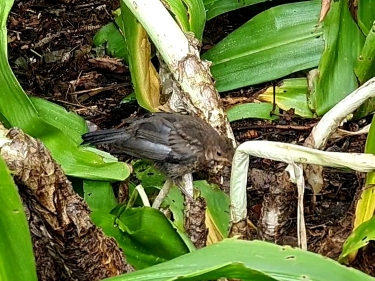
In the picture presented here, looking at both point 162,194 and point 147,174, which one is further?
point 147,174

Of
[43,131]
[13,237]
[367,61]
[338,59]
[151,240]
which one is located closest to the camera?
[13,237]

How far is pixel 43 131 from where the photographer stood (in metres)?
1.92

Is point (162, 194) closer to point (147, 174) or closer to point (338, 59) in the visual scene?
point (147, 174)

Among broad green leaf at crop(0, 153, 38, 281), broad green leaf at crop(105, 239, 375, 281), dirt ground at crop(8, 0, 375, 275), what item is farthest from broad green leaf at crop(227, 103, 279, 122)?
broad green leaf at crop(0, 153, 38, 281)

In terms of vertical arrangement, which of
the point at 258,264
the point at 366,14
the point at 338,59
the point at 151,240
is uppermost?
the point at 366,14

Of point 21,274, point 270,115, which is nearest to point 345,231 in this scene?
point 270,115

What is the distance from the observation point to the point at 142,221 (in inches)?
70.2

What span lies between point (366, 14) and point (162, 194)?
31.2 inches

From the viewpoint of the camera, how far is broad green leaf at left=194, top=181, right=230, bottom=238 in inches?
74.5

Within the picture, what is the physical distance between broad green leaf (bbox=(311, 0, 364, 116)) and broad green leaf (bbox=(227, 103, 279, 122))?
159 millimetres

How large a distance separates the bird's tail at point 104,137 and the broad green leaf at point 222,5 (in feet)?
2.25

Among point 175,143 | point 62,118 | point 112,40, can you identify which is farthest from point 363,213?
point 112,40

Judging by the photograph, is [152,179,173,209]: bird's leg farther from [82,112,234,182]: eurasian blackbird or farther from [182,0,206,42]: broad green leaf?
[182,0,206,42]: broad green leaf

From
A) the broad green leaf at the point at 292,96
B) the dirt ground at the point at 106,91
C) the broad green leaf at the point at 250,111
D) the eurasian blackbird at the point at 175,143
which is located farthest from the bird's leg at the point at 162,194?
the broad green leaf at the point at 292,96
